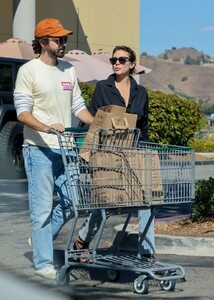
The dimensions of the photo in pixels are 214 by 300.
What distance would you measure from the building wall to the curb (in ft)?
53.7

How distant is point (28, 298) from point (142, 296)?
3.97 meters

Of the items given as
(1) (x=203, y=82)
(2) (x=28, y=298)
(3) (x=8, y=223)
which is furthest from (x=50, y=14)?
(1) (x=203, y=82)

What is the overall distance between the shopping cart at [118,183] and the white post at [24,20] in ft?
50.1

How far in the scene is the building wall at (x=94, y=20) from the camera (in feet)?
83.9

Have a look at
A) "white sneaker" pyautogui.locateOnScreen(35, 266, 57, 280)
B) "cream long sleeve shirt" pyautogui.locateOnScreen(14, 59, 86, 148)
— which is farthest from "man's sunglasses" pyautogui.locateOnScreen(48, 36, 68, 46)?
"white sneaker" pyautogui.locateOnScreen(35, 266, 57, 280)

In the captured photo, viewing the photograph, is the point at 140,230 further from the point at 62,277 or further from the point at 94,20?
the point at 94,20

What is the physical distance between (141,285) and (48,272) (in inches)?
32.0

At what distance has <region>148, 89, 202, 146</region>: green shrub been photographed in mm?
23250

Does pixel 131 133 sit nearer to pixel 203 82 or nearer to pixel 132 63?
pixel 132 63

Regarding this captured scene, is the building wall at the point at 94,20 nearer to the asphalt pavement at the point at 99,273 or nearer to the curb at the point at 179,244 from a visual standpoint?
the asphalt pavement at the point at 99,273

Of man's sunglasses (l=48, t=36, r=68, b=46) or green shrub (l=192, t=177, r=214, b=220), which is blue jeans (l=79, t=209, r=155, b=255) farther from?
green shrub (l=192, t=177, r=214, b=220)

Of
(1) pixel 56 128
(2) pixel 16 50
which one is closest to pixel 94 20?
(2) pixel 16 50

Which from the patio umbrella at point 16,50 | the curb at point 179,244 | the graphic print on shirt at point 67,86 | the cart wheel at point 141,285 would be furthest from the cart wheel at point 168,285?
the patio umbrella at point 16,50

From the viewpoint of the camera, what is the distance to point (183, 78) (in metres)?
158
